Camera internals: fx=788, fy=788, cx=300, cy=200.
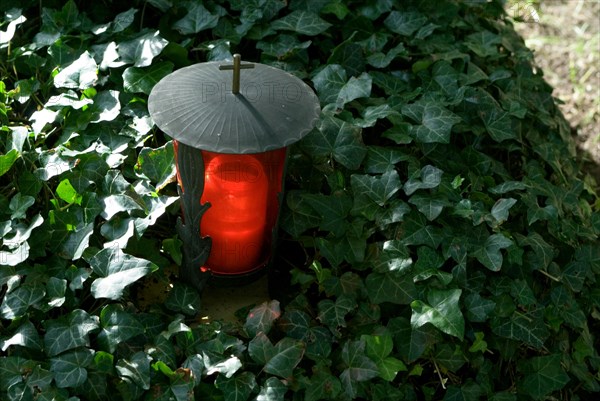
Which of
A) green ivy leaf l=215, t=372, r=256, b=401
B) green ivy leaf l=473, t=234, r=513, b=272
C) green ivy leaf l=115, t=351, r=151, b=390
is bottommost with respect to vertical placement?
green ivy leaf l=215, t=372, r=256, b=401

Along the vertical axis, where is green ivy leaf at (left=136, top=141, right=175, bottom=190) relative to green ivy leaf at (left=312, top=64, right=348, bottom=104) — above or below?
below

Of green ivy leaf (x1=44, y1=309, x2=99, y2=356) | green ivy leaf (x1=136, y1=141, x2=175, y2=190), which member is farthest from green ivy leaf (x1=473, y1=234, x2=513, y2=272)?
green ivy leaf (x1=44, y1=309, x2=99, y2=356)

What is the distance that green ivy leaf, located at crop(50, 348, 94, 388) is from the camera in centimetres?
156

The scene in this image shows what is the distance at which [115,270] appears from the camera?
65.4 inches

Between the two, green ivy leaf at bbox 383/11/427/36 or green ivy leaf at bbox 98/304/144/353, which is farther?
green ivy leaf at bbox 383/11/427/36

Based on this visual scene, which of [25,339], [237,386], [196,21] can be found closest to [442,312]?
[237,386]

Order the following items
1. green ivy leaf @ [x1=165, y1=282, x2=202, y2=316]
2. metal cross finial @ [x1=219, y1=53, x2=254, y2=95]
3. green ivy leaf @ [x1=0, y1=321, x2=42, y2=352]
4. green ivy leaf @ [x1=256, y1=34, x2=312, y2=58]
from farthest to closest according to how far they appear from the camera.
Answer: green ivy leaf @ [x1=256, y1=34, x2=312, y2=58] → green ivy leaf @ [x1=165, y1=282, x2=202, y2=316] → green ivy leaf @ [x1=0, y1=321, x2=42, y2=352] → metal cross finial @ [x1=219, y1=53, x2=254, y2=95]

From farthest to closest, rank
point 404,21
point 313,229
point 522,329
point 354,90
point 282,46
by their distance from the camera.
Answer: point 404,21 → point 282,46 → point 354,90 → point 313,229 → point 522,329

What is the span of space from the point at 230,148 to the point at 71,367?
1.79 feet

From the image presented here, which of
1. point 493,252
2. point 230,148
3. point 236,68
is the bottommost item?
point 493,252

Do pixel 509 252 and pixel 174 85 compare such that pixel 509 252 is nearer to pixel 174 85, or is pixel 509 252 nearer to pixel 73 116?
pixel 174 85

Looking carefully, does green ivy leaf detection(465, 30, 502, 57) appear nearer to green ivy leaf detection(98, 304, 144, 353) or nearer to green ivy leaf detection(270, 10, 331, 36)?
green ivy leaf detection(270, 10, 331, 36)

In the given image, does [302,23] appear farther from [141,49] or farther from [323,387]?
[323,387]

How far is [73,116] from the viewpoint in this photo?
199 centimetres
